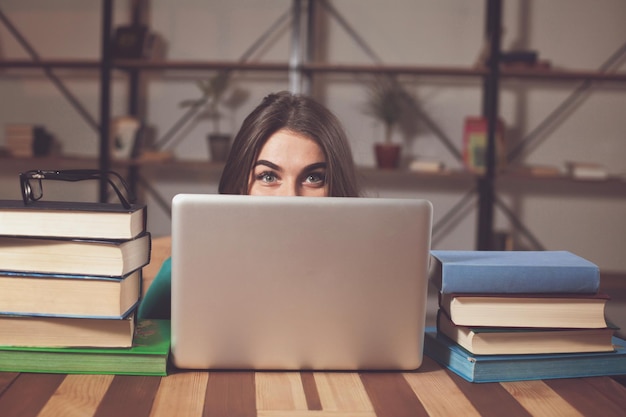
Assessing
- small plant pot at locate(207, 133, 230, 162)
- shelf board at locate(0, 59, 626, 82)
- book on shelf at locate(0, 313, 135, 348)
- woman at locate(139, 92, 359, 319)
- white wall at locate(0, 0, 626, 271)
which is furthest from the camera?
white wall at locate(0, 0, 626, 271)

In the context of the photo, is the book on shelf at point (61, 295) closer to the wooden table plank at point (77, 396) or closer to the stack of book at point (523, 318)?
the wooden table plank at point (77, 396)

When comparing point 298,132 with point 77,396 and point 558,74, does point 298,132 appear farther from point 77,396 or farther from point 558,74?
point 558,74

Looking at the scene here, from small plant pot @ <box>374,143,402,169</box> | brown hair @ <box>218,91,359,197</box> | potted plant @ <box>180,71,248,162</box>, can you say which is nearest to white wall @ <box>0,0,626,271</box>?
potted plant @ <box>180,71,248,162</box>

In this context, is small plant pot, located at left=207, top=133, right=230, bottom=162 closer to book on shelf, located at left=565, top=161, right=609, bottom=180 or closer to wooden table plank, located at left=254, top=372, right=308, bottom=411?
book on shelf, located at left=565, top=161, right=609, bottom=180

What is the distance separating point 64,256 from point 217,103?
2647mm

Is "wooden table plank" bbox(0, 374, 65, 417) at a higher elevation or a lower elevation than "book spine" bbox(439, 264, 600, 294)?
lower

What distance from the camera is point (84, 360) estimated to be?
86 cm

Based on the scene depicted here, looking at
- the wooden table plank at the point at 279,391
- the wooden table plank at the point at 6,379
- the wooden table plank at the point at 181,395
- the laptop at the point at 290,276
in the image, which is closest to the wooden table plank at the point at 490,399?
the laptop at the point at 290,276

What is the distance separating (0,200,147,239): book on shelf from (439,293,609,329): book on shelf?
0.45 metres

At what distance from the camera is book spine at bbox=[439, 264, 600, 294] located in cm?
89

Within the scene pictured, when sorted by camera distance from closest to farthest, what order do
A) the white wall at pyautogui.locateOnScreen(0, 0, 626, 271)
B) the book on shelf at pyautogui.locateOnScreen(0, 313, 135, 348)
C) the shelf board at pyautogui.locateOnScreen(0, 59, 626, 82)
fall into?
the book on shelf at pyautogui.locateOnScreen(0, 313, 135, 348) → the shelf board at pyautogui.locateOnScreen(0, 59, 626, 82) → the white wall at pyautogui.locateOnScreen(0, 0, 626, 271)

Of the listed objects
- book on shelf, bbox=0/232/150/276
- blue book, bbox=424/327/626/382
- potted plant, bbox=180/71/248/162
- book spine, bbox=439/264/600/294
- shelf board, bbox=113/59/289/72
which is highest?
shelf board, bbox=113/59/289/72

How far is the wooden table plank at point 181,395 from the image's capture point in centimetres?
76

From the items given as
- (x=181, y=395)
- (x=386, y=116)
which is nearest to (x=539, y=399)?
(x=181, y=395)
